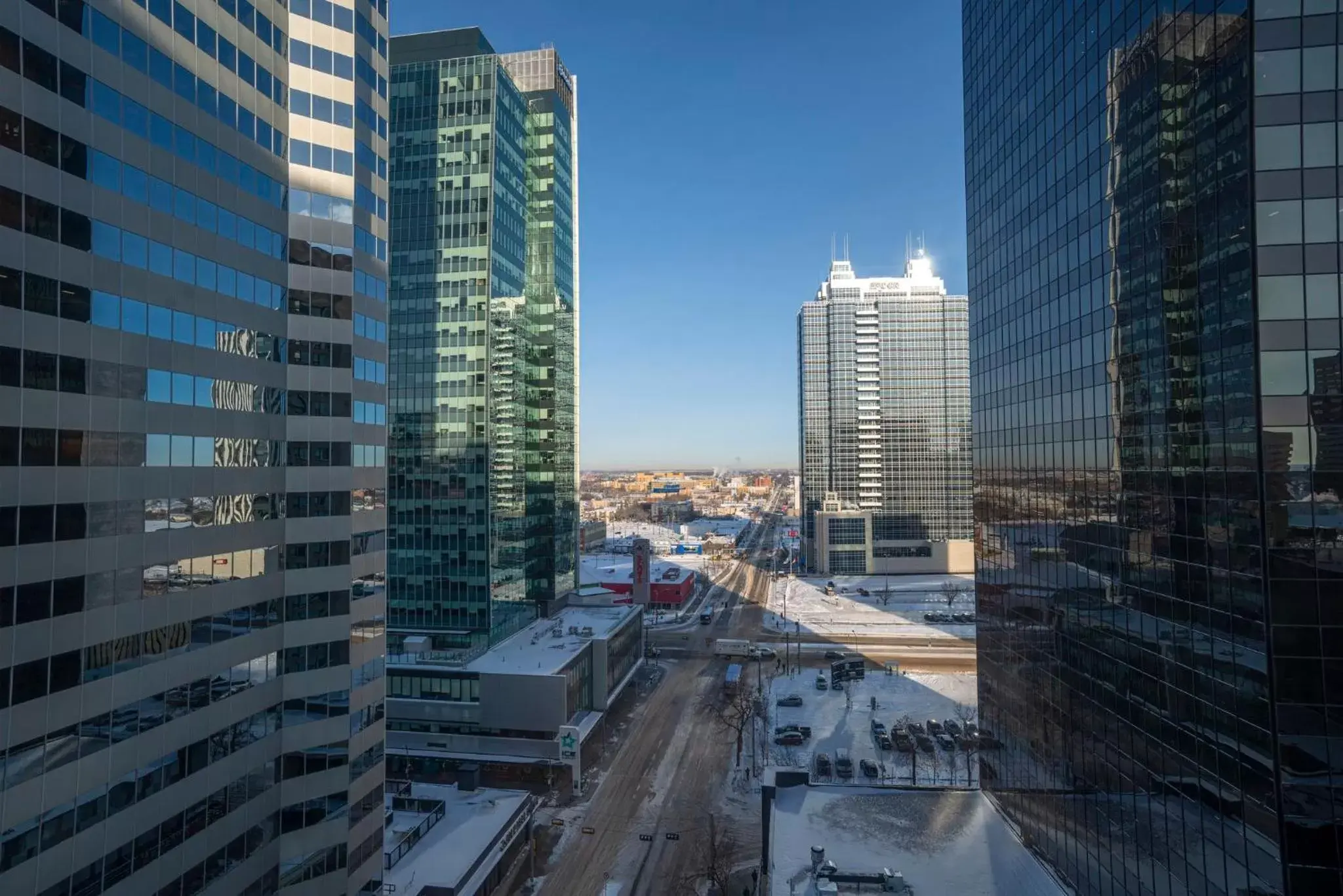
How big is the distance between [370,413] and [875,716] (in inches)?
2344

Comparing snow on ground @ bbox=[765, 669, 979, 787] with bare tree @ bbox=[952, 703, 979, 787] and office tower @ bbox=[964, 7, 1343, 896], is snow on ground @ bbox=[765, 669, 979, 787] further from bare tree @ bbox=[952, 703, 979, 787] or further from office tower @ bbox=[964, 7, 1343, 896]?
office tower @ bbox=[964, 7, 1343, 896]

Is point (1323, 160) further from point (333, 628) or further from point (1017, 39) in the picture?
point (333, 628)

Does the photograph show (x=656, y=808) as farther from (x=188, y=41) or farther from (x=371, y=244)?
(x=188, y=41)

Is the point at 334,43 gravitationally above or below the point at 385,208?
above

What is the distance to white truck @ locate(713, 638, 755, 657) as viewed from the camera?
98.6 meters

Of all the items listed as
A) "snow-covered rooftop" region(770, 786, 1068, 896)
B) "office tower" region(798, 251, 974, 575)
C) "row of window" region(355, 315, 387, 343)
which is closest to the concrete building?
"snow-covered rooftop" region(770, 786, 1068, 896)

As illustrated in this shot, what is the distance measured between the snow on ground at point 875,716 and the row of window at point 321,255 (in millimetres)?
49053

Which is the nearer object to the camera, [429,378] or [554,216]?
[429,378]

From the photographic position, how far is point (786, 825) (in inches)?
1665

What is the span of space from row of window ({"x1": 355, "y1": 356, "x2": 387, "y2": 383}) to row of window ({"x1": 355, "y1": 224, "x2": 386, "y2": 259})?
17.7ft

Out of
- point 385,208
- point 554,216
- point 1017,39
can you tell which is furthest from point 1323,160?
point 554,216

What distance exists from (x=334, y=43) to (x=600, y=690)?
59498mm

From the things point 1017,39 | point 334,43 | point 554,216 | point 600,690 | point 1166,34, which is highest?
point 554,216

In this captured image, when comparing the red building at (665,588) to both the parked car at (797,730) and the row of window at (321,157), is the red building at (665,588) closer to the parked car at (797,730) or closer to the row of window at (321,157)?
the parked car at (797,730)
